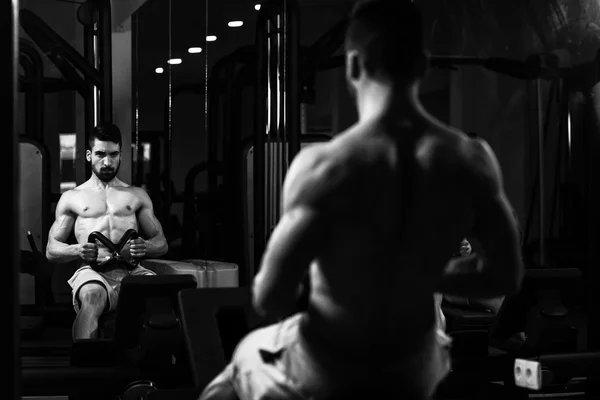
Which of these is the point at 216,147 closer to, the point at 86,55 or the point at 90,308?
the point at 86,55

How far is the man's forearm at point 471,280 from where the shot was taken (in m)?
1.53

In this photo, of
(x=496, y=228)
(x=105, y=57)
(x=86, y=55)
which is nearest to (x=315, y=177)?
(x=496, y=228)

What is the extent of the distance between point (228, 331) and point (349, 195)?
0.90 metres

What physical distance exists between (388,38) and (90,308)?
10.3ft

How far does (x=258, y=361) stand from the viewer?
1562mm

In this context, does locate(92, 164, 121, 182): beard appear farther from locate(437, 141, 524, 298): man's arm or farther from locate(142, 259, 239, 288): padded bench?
locate(437, 141, 524, 298): man's arm

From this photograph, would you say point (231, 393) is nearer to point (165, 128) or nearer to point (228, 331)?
point (228, 331)

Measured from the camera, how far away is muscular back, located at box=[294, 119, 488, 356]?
1.42m

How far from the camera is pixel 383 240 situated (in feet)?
4.78

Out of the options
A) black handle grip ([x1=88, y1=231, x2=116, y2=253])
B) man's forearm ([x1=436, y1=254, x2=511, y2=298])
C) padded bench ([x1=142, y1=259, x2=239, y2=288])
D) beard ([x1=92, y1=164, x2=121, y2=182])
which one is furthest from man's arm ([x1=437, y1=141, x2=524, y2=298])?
padded bench ([x1=142, y1=259, x2=239, y2=288])

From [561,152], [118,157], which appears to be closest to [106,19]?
[118,157]

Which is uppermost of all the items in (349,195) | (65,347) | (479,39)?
(479,39)

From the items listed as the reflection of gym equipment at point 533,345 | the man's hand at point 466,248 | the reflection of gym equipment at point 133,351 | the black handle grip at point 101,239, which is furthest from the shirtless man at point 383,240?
the black handle grip at point 101,239

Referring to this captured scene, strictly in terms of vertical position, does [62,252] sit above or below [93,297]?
above
